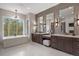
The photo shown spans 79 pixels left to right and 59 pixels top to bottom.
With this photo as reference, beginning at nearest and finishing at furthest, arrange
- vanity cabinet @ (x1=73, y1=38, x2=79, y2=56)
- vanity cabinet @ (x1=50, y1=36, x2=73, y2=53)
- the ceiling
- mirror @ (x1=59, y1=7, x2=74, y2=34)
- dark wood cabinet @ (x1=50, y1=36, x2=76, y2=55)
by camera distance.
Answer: vanity cabinet @ (x1=73, y1=38, x2=79, y2=56)
dark wood cabinet @ (x1=50, y1=36, x2=76, y2=55)
vanity cabinet @ (x1=50, y1=36, x2=73, y2=53)
mirror @ (x1=59, y1=7, x2=74, y2=34)
the ceiling

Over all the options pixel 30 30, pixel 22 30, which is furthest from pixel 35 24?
pixel 22 30

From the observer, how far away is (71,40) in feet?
13.9

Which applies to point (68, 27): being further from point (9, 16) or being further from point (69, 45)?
point (9, 16)

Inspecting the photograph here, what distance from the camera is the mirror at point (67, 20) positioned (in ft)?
16.9

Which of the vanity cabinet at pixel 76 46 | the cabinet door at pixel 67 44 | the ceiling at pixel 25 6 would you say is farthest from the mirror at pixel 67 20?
the vanity cabinet at pixel 76 46

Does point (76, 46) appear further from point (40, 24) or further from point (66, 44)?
point (40, 24)

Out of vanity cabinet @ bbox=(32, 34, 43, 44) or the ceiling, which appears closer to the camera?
the ceiling

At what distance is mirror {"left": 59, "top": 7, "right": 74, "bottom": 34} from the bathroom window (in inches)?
181

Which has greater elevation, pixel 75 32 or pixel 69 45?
pixel 75 32

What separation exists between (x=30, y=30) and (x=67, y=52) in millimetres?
5157

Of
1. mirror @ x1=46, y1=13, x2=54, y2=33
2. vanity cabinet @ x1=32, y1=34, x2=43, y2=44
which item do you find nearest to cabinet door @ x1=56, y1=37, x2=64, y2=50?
mirror @ x1=46, y1=13, x2=54, y2=33

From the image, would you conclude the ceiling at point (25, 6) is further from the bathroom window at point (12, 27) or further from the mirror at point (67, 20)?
the bathroom window at point (12, 27)

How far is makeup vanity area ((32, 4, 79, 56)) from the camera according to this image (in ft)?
14.1

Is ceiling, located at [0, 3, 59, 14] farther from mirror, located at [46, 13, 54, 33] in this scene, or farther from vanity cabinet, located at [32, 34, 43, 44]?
vanity cabinet, located at [32, 34, 43, 44]
